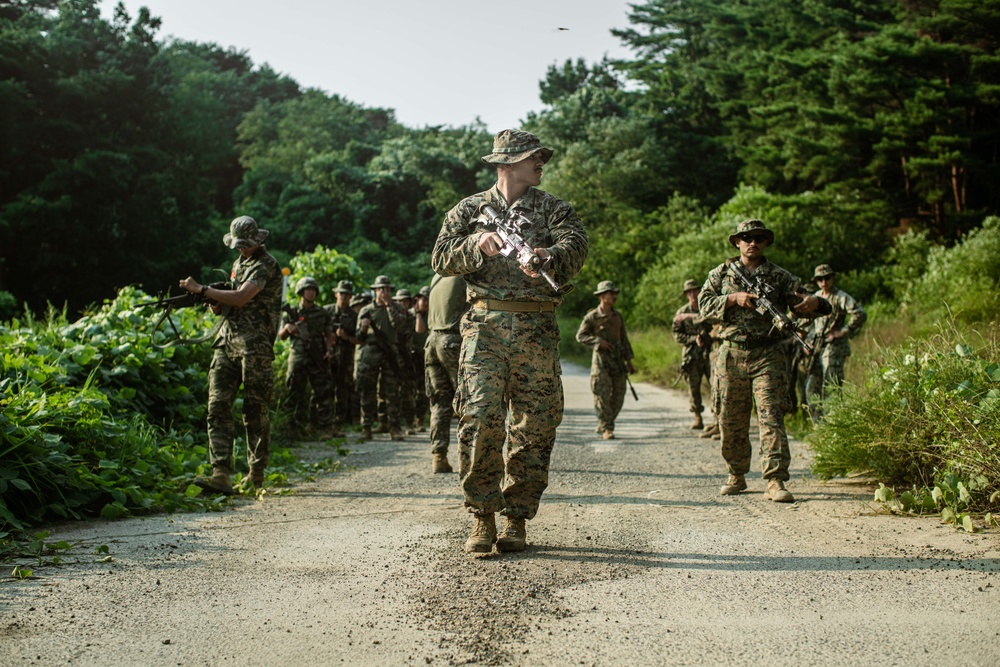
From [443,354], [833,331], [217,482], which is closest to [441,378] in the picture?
[443,354]

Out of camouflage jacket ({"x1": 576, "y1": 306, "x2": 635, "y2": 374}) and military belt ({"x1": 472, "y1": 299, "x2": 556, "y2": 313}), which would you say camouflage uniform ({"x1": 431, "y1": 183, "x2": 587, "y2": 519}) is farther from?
camouflage jacket ({"x1": 576, "y1": 306, "x2": 635, "y2": 374})

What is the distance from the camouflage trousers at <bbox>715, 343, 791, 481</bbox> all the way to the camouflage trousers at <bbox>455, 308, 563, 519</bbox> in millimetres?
2426

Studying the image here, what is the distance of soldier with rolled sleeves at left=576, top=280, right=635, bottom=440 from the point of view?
12758mm

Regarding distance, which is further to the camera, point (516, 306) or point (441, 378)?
point (441, 378)

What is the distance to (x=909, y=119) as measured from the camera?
93.6 feet

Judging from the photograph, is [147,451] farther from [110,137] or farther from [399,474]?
[110,137]

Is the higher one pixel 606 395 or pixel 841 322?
pixel 841 322

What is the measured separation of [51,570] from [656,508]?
4085 millimetres

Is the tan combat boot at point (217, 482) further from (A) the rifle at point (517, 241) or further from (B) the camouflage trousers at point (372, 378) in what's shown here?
(B) the camouflage trousers at point (372, 378)

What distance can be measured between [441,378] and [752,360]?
3.41m

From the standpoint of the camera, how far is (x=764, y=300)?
751cm

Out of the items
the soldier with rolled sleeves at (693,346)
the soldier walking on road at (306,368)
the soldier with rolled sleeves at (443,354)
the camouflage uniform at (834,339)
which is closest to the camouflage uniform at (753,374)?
the soldier with rolled sleeves at (443,354)

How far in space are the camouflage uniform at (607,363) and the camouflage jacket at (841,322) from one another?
7.97 ft

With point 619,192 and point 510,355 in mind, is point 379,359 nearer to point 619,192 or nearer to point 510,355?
point 510,355
